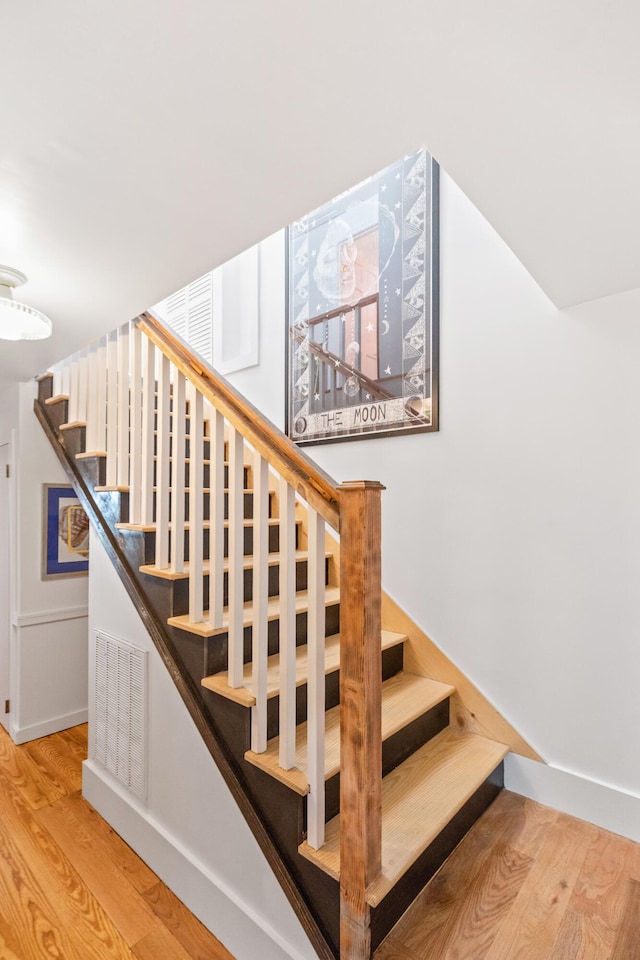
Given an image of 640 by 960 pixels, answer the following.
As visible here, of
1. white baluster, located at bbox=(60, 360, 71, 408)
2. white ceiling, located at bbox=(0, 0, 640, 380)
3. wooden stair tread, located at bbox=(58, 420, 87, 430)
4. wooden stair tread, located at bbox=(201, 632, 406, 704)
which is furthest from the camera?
white baluster, located at bbox=(60, 360, 71, 408)

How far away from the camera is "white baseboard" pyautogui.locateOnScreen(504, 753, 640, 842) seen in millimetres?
1613

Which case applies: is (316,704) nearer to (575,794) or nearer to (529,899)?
(529,899)

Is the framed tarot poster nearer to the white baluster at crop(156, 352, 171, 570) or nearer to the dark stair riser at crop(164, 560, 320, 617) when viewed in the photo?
the dark stair riser at crop(164, 560, 320, 617)

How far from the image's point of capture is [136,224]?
4.31 feet

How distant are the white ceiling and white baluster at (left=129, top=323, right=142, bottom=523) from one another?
2.09 ft

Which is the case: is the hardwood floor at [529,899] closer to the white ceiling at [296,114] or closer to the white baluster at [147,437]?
the white baluster at [147,437]

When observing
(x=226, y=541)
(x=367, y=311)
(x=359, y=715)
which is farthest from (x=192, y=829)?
(x=367, y=311)

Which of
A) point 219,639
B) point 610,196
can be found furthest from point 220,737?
point 610,196

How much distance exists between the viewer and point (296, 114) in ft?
3.04

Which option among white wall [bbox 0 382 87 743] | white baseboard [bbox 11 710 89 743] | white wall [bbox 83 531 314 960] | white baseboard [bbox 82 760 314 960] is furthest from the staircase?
white baseboard [bbox 11 710 89 743]

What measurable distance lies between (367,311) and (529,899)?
7.80 feet

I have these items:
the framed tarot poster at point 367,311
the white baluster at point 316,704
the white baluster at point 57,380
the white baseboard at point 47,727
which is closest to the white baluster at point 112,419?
the white baluster at point 57,380

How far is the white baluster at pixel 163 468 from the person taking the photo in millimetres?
1818

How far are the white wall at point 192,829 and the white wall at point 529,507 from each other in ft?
3.56
